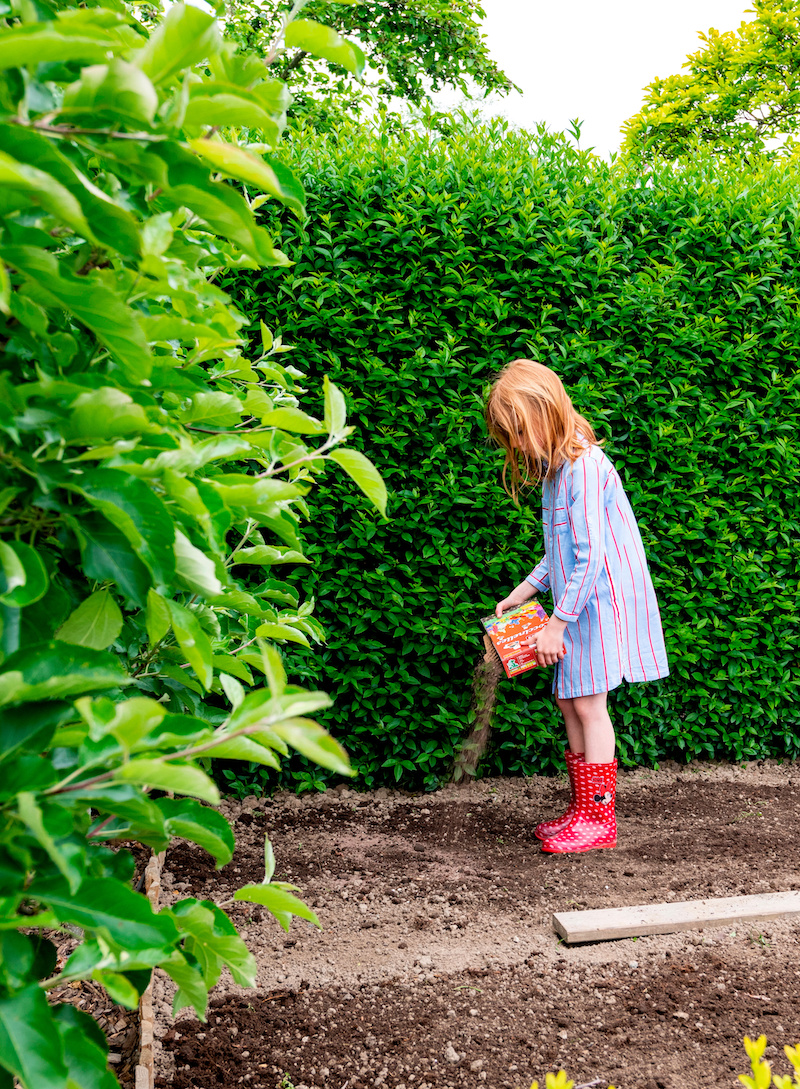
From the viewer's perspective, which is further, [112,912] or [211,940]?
[211,940]

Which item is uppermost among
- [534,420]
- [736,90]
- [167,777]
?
[736,90]

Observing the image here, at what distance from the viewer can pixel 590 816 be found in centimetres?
331

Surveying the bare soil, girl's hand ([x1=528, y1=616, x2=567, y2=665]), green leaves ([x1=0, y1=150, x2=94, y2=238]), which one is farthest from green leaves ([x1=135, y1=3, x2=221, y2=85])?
girl's hand ([x1=528, y1=616, x2=567, y2=665])

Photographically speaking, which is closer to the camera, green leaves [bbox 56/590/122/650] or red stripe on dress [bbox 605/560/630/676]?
green leaves [bbox 56/590/122/650]

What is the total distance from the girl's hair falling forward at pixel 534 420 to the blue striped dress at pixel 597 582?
0.21ft

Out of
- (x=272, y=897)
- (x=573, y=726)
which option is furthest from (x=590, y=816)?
(x=272, y=897)

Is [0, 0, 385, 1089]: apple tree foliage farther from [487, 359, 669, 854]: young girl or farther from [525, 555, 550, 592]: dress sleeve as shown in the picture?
[525, 555, 550, 592]: dress sleeve

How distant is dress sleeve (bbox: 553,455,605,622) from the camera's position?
300 centimetres

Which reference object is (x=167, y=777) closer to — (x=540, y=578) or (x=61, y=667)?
(x=61, y=667)

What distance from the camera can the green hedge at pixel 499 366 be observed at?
11.4 feet

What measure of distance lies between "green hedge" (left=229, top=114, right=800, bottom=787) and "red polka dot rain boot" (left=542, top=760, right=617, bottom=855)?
55 centimetres

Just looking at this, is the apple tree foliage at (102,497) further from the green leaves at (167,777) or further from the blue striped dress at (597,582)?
the blue striped dress at (597,582)

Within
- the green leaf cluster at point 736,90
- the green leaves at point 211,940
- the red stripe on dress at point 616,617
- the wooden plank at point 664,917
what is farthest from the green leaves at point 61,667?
the green leaf cluster at point 736,90

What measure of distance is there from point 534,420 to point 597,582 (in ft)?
2.32
